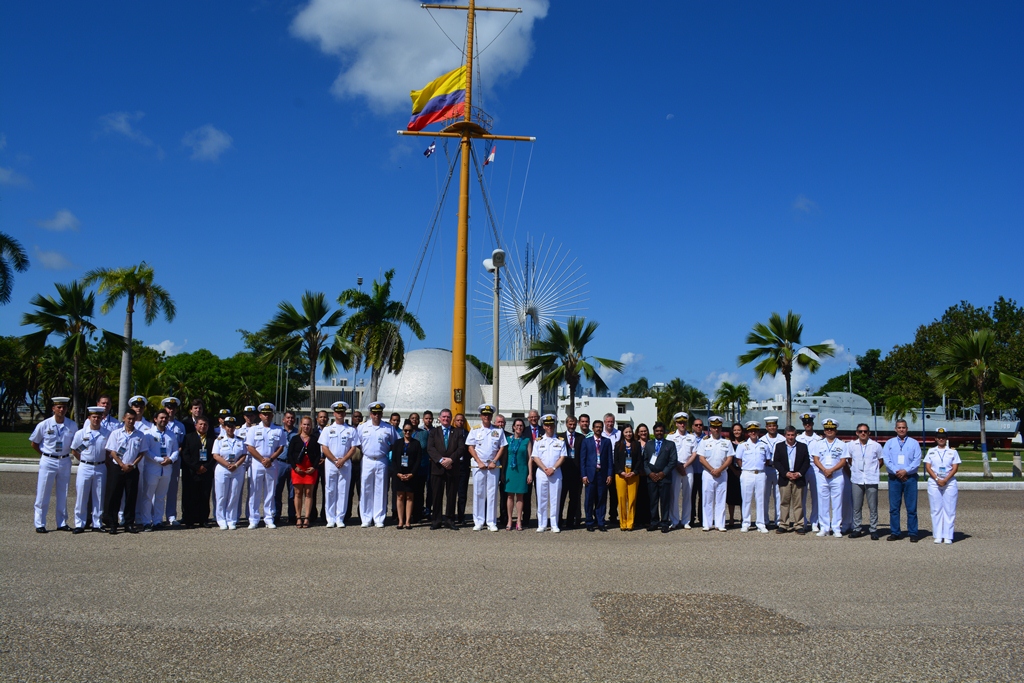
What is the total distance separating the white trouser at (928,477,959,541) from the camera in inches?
447

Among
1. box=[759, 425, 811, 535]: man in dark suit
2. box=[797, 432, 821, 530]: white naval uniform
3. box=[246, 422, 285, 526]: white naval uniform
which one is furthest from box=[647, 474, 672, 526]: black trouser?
box=[246, 422, 285, 526]: white naval uniform

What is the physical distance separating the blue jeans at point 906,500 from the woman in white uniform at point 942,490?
25 cm

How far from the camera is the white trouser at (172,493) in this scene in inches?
470

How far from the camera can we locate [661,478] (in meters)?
12.5

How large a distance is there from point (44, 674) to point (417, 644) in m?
2.43

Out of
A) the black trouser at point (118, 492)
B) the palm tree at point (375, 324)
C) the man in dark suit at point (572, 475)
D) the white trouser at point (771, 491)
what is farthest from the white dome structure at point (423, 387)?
the black trouser at point (118, 492)

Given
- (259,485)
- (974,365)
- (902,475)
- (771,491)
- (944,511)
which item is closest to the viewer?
(944,511)

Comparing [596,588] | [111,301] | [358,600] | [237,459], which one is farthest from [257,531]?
[111,301]

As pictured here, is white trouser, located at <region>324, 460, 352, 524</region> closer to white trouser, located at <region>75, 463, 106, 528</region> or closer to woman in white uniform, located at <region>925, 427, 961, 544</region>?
white trouser, located at <region>75, 463, 106, 528</region>

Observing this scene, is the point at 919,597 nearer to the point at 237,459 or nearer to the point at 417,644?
the point at 417,644

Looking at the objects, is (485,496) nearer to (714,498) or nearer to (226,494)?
(714,498)

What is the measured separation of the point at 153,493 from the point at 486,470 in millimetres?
5158

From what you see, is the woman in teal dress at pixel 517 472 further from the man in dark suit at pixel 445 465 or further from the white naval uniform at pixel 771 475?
the white naval uniform at pixel 771 475

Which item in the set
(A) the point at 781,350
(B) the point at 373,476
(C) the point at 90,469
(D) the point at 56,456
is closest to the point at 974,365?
(A) the point at 781,350
